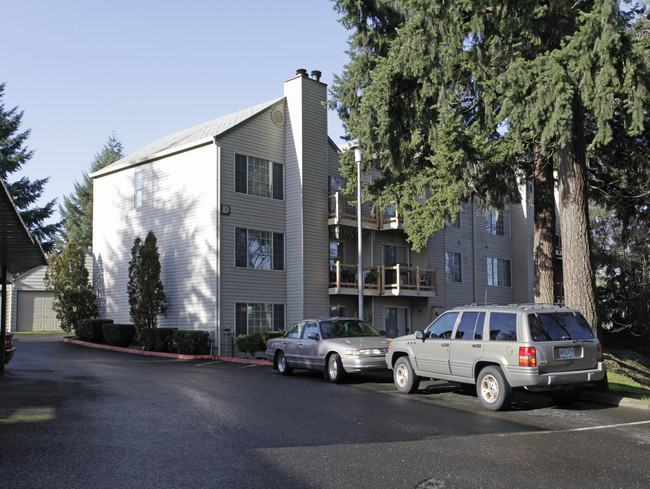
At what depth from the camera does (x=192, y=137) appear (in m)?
29.0

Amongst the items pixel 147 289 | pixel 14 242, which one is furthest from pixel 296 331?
pixel 147 289

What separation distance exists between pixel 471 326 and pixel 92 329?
69.5 ft

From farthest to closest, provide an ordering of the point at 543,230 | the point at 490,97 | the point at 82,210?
1. the point at 82,210
2. the point at 543,230
3. the point at 490,97

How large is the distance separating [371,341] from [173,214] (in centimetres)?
1417

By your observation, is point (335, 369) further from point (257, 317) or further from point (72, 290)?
point (72, 290)

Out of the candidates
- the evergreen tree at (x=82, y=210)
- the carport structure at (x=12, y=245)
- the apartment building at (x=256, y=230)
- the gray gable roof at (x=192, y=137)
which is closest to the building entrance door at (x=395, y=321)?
the apartment building at (x=256, y=230)

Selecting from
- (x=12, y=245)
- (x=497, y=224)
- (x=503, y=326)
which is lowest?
(x=503, y=326)

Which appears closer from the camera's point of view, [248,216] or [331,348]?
[331,348]

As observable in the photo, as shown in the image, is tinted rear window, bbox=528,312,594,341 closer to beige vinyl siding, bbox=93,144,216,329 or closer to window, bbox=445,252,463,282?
beige vinyl siding, bbox=93,144,216,329

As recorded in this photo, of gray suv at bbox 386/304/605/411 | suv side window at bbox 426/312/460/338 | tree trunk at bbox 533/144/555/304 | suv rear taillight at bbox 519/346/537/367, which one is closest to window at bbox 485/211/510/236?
tree trunk at bbox 533/144/555/304

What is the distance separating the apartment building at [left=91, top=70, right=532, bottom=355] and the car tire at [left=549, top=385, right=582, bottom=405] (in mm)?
12912

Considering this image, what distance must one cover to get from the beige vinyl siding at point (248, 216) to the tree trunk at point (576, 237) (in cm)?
1383

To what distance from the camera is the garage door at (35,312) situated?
116ft

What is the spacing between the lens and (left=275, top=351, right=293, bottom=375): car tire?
1709 centimetres
